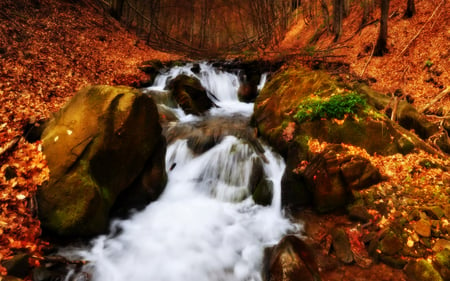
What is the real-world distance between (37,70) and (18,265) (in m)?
7.22

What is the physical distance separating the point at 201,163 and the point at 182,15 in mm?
32070

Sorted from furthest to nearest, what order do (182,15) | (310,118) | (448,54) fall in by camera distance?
(182,15)
(448,54)
(310,118)

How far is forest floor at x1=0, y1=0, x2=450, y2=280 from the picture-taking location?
4477mm

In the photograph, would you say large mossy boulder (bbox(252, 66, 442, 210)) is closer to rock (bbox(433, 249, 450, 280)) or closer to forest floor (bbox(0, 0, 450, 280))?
forest floor (bbox(0, 0, 450, 280))

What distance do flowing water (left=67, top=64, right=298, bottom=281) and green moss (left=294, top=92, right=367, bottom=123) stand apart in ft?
5.18

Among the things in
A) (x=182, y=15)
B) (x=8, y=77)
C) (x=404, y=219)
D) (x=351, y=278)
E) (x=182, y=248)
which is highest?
(x=182, y=15)

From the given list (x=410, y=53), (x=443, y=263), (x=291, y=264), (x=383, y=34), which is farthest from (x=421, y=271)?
(x=383, y=34)

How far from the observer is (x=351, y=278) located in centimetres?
413

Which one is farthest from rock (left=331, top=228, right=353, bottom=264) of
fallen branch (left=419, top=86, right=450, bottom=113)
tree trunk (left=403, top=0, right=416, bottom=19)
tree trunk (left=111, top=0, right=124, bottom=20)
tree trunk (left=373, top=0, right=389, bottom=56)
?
tree trunk (left=111, top=0, right=124, bottom=20)

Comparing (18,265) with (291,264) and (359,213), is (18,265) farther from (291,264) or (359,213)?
(359,213)

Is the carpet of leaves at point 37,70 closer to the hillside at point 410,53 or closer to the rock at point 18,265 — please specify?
the rock at point 18,265

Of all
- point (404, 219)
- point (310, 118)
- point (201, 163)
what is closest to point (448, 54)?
point (310, 118)

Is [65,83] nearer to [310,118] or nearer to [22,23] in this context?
[22,23]

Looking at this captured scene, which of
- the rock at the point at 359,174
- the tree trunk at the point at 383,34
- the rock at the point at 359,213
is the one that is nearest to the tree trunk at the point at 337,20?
the tree trunk at the point at 383,34
